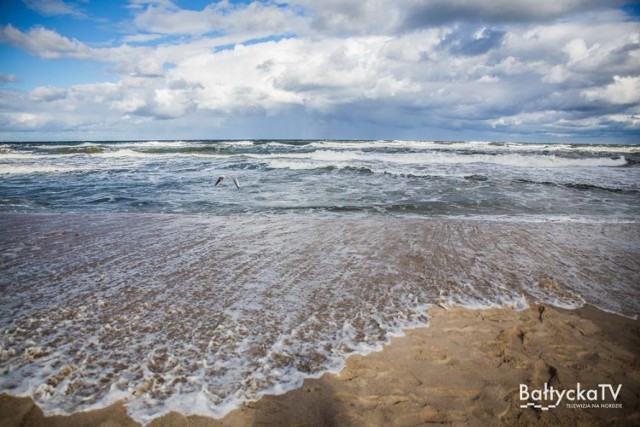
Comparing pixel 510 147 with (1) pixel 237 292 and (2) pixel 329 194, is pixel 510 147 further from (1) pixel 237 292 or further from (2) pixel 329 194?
(1) pixel 237 292

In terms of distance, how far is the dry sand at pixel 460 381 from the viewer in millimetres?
2238

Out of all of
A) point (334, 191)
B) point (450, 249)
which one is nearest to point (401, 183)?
point (334, 191)

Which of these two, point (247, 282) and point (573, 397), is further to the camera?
point (247, 282)

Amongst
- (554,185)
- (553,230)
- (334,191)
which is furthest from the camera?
(554,185)

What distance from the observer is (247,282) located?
169 inches

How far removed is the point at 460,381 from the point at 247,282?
8.65 feet

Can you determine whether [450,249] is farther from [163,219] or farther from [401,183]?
[401,183]

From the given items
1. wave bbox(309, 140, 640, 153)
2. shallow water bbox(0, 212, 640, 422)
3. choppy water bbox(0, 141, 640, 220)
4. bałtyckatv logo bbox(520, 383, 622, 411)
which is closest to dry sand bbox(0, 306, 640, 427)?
bałtyckatv logo bbox(520, 383, 622, 411)

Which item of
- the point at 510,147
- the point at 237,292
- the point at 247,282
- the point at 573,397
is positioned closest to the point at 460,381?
the point at 573,397

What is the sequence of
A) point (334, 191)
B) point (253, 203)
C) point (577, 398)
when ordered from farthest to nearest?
1. point (334, 191)
2. point (253, 203)
3. point (577, 398)

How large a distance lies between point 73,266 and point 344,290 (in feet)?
12.3

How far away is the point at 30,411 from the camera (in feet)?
7.36

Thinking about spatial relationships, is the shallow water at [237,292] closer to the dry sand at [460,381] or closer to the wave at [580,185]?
the dry sand at [460,381]

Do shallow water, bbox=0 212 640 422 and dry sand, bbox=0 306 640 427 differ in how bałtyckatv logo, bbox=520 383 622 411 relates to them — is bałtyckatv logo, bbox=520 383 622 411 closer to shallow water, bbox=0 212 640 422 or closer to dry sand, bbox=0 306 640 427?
dry sand, bbox=0 306 640 427
